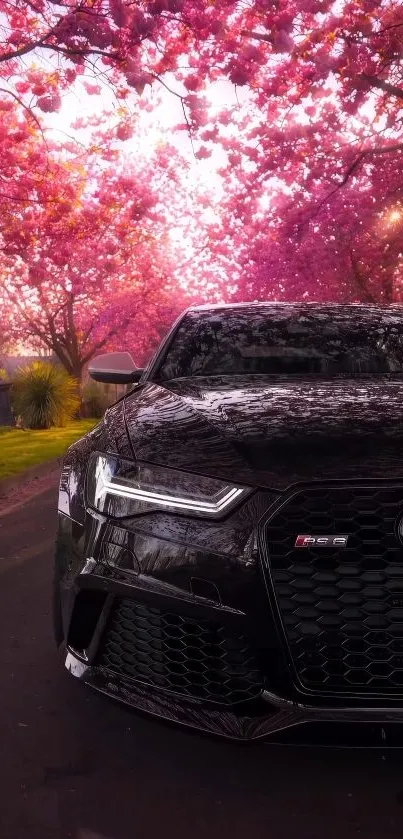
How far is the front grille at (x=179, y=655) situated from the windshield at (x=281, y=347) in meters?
1.71

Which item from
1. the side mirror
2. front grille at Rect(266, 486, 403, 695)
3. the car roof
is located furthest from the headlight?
the car roof

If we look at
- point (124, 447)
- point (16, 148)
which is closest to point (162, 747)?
point (124, 447)

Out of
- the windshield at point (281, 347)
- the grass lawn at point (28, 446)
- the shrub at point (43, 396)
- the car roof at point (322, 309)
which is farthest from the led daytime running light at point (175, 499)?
the shrub at point (43, 396)

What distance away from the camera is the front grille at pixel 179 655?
9.25ft

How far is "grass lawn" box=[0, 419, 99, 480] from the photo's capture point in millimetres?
13191

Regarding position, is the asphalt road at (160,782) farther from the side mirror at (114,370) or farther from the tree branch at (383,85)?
the tree branch at (383,85)

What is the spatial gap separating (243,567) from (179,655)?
38cm

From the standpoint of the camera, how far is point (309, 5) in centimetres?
1182

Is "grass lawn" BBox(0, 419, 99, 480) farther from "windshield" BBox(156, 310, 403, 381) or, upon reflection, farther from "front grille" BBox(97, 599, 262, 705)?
"front grille" BBox(97, 599, 262, 705)

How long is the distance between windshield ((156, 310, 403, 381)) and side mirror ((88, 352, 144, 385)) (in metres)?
0.42

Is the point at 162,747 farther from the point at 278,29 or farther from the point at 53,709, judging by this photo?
the point at 278,29

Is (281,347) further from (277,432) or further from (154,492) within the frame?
(154,492)

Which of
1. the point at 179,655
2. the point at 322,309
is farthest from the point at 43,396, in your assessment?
the point at 179,655

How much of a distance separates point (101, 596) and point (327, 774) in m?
0.92
